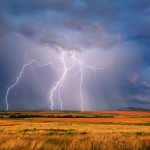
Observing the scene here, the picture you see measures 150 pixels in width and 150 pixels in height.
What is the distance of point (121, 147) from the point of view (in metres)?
11.1

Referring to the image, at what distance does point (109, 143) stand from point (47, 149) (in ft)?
7.77

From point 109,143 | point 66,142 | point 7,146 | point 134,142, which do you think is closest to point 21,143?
point 7,146

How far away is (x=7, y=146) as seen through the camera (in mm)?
10477

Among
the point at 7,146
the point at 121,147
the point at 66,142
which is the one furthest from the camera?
the point at 66,142

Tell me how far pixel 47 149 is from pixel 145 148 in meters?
3.52

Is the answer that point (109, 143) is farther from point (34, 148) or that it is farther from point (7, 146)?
point (7, 146)

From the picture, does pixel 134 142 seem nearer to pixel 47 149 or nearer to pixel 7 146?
pixel 47 149

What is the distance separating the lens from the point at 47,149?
34.7 feet

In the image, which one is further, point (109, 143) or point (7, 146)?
point (109, 143)

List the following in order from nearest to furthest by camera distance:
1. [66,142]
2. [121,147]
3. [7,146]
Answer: [7,146] → [121,147] → [66,142]

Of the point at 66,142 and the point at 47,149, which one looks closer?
the point at 47,149

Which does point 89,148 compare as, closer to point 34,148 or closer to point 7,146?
point 34,148

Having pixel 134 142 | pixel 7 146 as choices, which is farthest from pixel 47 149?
pixel 134 142

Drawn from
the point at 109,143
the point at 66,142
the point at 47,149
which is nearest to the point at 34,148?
the point at 47,149
